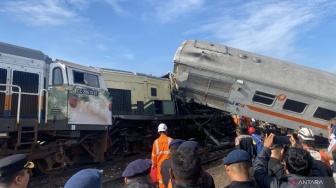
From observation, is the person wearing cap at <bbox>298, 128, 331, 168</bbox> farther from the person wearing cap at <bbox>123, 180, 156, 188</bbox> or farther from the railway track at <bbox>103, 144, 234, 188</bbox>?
the railway track at <bbox>103, 144, 234, 188</bbox>

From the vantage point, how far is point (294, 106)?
10.9 metres

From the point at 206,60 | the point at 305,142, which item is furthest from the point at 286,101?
the point at 305,142

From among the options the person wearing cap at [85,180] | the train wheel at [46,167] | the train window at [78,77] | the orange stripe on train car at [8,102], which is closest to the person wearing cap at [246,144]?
the person wearing cap at [85,180]

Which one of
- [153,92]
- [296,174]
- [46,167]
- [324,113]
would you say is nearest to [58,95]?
[46,167]

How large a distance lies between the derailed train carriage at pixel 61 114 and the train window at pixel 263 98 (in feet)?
13.3

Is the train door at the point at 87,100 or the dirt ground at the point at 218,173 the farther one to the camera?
the train door at the point at 87,100

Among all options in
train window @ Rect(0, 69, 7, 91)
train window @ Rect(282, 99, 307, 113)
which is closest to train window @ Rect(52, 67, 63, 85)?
train window @ Rect(0, 69, 7, 91)

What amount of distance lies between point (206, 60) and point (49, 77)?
5407 mm

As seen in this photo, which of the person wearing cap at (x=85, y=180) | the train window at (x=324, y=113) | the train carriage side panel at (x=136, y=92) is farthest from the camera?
the train carriage side panel at (x=136, y=92)

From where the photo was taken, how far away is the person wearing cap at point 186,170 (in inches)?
89.6

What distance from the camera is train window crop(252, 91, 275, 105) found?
10.9m

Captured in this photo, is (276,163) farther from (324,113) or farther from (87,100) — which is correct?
(324,113)

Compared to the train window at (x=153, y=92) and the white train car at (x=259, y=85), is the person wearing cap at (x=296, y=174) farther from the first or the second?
the train window at (x=153, y=92)

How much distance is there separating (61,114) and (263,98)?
272 inches
